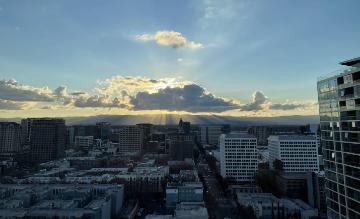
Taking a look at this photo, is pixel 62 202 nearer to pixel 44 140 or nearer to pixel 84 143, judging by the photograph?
pixel 44 140

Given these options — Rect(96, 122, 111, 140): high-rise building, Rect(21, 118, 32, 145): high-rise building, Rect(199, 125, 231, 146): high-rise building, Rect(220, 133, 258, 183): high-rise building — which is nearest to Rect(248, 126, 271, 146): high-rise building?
Rect(199, 125, 231, 146): high-rise building

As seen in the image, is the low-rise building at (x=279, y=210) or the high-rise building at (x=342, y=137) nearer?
the high-rise building at (x=342, y=137)

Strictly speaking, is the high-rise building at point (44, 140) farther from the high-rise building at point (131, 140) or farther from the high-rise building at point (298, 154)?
the high-rise building at point (298, 154)

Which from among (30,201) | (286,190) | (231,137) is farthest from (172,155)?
(30,201)

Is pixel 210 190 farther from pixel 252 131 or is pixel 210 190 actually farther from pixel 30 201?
pixel 252 131

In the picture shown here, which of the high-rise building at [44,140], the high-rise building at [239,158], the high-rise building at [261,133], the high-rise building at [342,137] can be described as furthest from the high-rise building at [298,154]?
the high-rise building at [261,133]

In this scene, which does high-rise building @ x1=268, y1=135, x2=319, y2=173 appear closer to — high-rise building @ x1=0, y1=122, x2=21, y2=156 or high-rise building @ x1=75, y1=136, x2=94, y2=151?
high-rise building @ x1=0, y1=122, x2=21, y2=156
